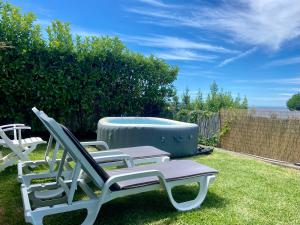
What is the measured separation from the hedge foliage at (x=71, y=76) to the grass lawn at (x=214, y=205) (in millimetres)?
4271

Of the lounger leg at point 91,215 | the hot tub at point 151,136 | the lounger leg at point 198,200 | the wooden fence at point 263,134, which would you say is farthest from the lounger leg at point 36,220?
the wooden fence at point 263,134

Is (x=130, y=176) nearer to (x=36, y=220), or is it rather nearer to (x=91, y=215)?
(x=91, y=215)

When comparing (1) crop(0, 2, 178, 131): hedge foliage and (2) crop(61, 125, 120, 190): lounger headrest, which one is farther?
(1) crop(0, 2, 178, 131): hedge foliage

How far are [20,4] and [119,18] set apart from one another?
4478mm

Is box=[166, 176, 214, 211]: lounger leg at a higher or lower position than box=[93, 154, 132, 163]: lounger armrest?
lower

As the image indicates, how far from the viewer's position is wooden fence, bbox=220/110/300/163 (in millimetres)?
8055

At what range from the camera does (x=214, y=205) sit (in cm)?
429

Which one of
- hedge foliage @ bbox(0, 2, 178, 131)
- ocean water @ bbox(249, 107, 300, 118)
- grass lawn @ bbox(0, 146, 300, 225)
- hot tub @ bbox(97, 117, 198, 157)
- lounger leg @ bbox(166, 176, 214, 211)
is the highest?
hedge foliage @ bbox(0, 2, 178, 131)

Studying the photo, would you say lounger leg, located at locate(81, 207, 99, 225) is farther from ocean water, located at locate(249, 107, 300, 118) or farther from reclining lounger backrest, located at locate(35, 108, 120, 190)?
ocean water, located at locate(249, 107, 300, 118)

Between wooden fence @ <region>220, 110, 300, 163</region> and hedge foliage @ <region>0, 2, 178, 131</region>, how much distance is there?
3.76 meters

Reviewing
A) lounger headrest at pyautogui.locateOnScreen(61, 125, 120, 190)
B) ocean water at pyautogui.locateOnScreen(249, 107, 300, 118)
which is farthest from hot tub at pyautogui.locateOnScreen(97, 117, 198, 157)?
lounger headrest at pyautogui.locateOnScreen(61, 125, 120, 190)

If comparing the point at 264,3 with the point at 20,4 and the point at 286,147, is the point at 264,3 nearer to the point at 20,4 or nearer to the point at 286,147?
the point at 286,147

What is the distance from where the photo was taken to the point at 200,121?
11.0m

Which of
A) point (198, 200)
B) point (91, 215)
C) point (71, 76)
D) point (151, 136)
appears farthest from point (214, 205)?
point (71, 76)
